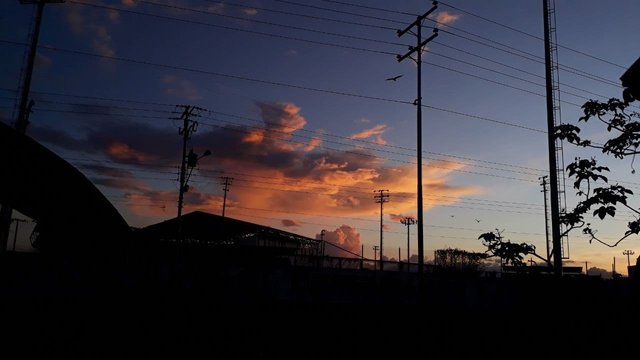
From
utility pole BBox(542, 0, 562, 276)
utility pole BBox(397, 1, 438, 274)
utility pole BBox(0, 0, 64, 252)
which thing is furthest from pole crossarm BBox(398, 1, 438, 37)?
utility pole BBox(0, 0, 64, 252)

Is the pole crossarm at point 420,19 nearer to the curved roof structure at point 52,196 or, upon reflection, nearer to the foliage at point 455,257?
the curved roof structure at point 52,196

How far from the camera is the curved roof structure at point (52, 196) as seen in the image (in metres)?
21.1

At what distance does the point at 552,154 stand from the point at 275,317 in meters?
10.2

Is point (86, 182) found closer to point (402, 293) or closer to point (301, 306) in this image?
point (301, 306)

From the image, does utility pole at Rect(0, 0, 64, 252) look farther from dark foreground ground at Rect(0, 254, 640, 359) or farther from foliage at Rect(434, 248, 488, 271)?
foliage at Rect(434, 248, 488, 271)

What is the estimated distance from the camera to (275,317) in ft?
48.5

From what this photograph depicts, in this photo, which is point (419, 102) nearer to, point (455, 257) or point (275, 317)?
point (275, 317)

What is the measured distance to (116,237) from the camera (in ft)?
75.0

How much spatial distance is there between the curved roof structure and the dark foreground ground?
7107 mm

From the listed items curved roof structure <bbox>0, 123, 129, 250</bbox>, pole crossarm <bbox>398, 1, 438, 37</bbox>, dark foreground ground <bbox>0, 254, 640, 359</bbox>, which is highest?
pole crossarm <bbox>398, 1, 438, 37</bbox>

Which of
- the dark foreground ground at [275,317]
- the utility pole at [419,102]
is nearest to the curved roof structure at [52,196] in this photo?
the dark foreground ground at [275,317]

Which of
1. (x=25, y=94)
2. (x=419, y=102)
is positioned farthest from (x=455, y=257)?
(x=25, y=94)

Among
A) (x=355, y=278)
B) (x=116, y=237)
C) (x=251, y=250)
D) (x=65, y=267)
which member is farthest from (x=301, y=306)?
(x=251, y=250)

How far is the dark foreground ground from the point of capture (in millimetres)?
9891
